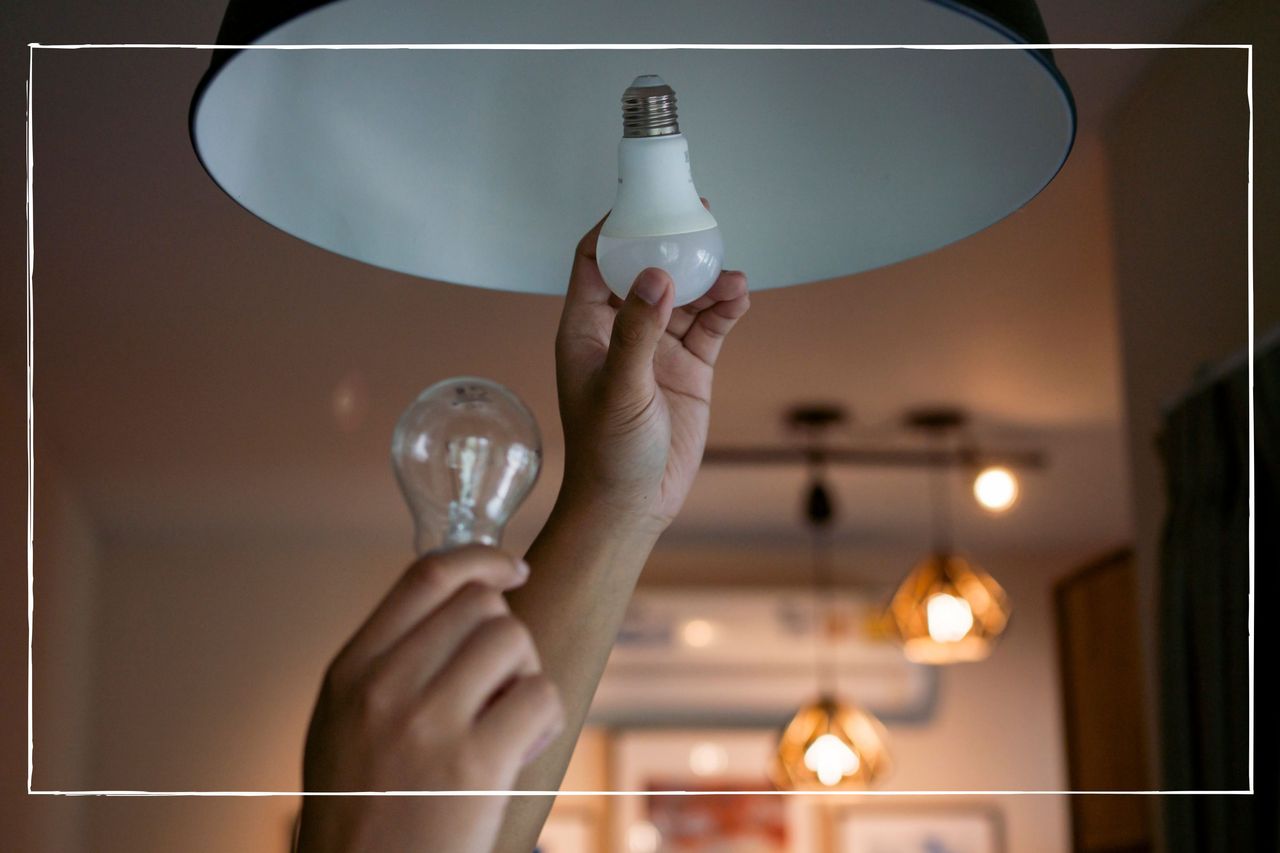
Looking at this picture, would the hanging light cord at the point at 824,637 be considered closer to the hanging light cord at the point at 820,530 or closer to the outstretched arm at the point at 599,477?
the hanging light cord at the point at 820,530

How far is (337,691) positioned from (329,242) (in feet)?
0.48

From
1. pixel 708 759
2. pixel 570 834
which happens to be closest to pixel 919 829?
pixel 708 759

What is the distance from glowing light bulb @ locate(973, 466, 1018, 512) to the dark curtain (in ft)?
1.46

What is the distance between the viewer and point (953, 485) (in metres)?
1.49

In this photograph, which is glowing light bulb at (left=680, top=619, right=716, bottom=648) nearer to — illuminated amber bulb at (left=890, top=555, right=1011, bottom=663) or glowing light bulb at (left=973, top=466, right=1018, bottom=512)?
illuminated amber bulb at (left=890, top=555, right=1011, bottom=663)

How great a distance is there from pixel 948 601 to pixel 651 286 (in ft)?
4.82

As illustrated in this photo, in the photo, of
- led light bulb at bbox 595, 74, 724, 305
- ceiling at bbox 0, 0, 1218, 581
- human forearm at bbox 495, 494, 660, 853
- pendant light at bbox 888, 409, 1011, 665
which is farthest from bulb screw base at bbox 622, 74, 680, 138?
pendant light at bbox 888, 409, 1011, 665

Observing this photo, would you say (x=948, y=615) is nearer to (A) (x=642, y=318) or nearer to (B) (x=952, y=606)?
(B) (x=952, y=606)

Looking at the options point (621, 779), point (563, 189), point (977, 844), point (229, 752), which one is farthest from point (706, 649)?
point (563, 189)

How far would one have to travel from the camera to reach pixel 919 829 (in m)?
2.75

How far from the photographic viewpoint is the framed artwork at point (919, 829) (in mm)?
2602

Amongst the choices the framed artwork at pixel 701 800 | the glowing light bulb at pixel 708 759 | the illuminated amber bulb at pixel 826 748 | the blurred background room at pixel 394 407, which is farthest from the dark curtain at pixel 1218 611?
the glowing light bulb at pixel 708 759

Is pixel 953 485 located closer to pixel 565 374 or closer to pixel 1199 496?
pixel 1199 496
